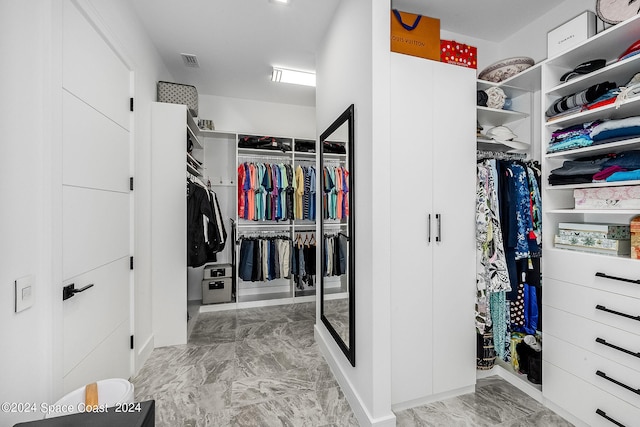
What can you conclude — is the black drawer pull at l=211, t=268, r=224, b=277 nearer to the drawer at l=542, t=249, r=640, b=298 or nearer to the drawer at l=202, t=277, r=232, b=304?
the drawer at l=202, t=277, r=232, b=304

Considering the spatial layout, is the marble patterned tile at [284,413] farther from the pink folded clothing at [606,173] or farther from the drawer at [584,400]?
the pink folded clothing at [606,173]

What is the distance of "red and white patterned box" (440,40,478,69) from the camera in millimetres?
1983

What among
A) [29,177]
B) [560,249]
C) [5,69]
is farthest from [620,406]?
[5,69]

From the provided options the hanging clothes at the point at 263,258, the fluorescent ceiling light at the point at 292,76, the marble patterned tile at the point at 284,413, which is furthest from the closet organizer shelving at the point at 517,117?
the hanging clothes at the point at 263,258

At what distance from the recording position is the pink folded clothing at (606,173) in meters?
1.48

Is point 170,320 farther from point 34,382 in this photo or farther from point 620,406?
point 620,406

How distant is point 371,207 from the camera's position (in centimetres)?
155

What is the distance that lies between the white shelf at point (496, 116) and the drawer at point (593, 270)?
3.57ft

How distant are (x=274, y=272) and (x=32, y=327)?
256 centimetres

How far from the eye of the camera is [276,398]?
189 centimetres

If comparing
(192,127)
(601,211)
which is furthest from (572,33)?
(192,127)

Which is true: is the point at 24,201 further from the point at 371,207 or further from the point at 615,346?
the point at 615,346

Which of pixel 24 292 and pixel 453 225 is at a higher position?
pixel 453 225

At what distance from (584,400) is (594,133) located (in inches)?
60.6
